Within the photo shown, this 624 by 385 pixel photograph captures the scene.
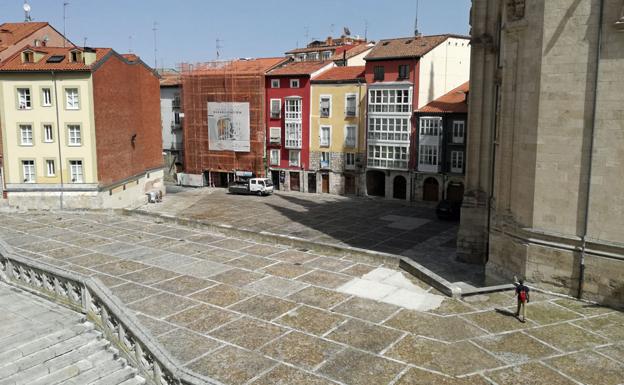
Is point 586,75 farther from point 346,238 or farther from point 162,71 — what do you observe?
point 162,71

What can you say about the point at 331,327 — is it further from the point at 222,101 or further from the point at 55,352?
the point at 222,101

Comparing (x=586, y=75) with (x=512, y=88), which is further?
(x=512, y=88)

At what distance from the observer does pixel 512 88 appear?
2123 cm

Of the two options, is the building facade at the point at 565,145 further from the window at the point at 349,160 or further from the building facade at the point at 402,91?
the window at the point at 349,160

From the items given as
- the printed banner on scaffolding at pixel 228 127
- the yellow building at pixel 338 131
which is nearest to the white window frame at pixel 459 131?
the yellow building at pixel 338 131

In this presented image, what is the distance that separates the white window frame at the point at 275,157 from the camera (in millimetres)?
61750

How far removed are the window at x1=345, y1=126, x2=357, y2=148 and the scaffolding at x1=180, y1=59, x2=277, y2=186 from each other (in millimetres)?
10438

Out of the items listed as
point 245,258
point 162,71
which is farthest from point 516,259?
point 162,71

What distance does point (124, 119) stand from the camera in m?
45.8

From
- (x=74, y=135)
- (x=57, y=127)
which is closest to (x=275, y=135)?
(x=74, y=135)

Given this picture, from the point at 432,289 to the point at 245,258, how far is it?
29.8 ft

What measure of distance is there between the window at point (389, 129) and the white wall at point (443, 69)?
2.45 meters

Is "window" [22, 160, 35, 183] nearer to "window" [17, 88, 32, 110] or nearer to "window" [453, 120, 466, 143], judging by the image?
"window" [17, 88, 32, 110]

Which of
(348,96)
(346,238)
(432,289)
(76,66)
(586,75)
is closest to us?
(586,75)
